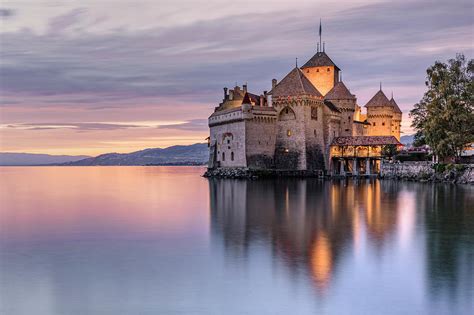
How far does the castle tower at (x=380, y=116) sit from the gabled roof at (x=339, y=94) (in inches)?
300

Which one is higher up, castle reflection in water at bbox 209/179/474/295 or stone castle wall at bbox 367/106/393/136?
stone castle wall at bbox 367/106/393/136

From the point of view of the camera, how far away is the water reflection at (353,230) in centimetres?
1352

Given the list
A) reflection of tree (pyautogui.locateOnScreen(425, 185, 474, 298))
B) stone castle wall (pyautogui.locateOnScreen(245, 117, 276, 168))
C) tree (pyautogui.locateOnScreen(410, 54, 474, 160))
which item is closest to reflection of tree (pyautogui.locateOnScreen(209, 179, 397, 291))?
reflection of tree (pyautogui.locateOnScreen(425, 185, 474, 298))

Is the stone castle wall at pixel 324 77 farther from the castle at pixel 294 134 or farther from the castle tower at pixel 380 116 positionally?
the castle tower at pixel 380 116

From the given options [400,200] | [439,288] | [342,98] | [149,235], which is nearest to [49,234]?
[149,235]

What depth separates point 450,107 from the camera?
42.8 metres

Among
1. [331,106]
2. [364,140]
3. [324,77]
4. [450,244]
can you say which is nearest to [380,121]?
[324,77]

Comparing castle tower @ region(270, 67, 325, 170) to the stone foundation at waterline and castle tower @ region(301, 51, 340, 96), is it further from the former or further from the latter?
castle tower @ region(301, 51, 340, 96)

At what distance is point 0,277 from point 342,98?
51861 millimetres

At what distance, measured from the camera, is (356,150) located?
186 ft

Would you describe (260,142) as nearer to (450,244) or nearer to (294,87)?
(294,87)

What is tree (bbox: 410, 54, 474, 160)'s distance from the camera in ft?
141

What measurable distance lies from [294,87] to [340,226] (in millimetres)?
34823

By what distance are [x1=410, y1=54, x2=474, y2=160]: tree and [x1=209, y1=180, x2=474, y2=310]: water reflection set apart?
1036 centimetres
